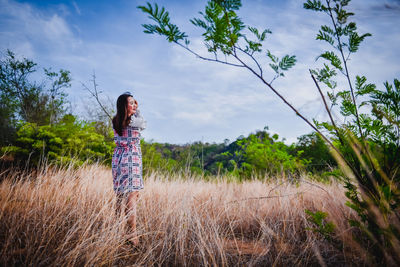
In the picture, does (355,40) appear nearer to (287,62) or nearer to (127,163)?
(287,62)

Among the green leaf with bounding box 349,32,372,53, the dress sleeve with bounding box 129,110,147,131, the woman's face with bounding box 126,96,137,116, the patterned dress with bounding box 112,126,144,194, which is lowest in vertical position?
the patterned dress with bounding box 112,126,144,194

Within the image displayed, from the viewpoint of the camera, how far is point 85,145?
632 cm

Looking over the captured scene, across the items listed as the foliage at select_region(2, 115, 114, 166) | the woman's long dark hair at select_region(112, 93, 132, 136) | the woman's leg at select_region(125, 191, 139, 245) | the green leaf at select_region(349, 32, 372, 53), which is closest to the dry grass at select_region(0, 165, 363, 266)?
the woman's leg at select_region(125, 191, 139, 245)

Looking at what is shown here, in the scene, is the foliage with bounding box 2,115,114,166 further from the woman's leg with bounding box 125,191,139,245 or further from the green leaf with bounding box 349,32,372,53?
the green leaf with bounding box 349,32,372,53

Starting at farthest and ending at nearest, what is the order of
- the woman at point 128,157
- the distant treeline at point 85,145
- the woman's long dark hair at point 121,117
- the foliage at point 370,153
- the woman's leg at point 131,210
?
the distant treeline at point 85,145 → the woman's long dark hair at point 121,117 → the woman at point 128,157 → the woman's leg at point 131,210 → the foliage at point 370,153

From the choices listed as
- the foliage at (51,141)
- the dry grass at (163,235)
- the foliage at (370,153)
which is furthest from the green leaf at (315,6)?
the foliage at (51,141)

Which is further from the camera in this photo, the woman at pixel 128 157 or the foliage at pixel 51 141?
the foliage at pixel 51 141

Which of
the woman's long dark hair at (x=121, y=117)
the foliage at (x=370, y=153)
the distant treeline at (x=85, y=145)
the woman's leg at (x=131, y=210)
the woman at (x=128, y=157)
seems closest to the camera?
the foliage at (x=370, y=153)

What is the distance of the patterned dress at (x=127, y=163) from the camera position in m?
2.37

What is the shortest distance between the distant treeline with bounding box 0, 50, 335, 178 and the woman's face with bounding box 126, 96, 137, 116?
3.88 ft

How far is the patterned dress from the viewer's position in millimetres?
2373

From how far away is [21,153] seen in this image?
5.49 metres

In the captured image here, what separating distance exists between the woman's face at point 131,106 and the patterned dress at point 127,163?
24 cm

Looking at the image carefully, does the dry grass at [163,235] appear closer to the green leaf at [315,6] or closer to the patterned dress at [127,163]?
the patterned dress at [127,163]
